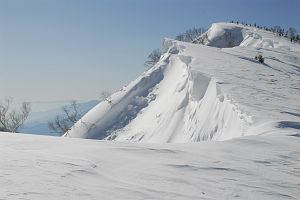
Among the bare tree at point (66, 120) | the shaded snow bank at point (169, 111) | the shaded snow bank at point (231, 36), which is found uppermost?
the shaded snow bank at point (231, 36)

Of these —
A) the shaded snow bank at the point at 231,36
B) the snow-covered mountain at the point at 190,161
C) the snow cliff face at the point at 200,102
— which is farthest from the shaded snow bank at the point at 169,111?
the shaded snow bank at the point at 231,36

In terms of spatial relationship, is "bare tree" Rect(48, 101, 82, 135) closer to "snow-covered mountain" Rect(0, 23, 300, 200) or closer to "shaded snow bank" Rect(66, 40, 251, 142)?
"shaded snow bank" Rect(66, 40, 251, 142)

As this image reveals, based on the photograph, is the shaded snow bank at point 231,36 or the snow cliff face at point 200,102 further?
the shaded snow bank at point 231,36

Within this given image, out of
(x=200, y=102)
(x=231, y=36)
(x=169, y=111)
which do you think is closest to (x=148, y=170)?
(x=200, y=102)

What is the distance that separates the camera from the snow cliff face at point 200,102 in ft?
56.9

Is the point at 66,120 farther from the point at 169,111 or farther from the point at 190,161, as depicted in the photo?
the point at 190,161

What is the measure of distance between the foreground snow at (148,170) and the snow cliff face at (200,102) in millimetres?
3929

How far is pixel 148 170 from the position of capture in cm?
793

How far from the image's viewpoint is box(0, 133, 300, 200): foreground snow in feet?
21.5

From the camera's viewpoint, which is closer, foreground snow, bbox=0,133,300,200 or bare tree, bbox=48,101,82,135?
foreground snow, bbox=0,133,300,200

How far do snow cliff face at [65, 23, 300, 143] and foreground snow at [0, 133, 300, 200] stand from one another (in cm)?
393

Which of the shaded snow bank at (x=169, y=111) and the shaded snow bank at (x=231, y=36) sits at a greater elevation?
the shaded snow bank at (x=231, y=36)

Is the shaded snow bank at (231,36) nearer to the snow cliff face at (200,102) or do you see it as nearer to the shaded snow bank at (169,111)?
the snow cliff face at (200,102)

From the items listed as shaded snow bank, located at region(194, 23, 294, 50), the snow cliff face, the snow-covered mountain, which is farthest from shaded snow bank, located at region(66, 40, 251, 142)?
shaded snow bank, located at region(194, 23, 294, 50)
